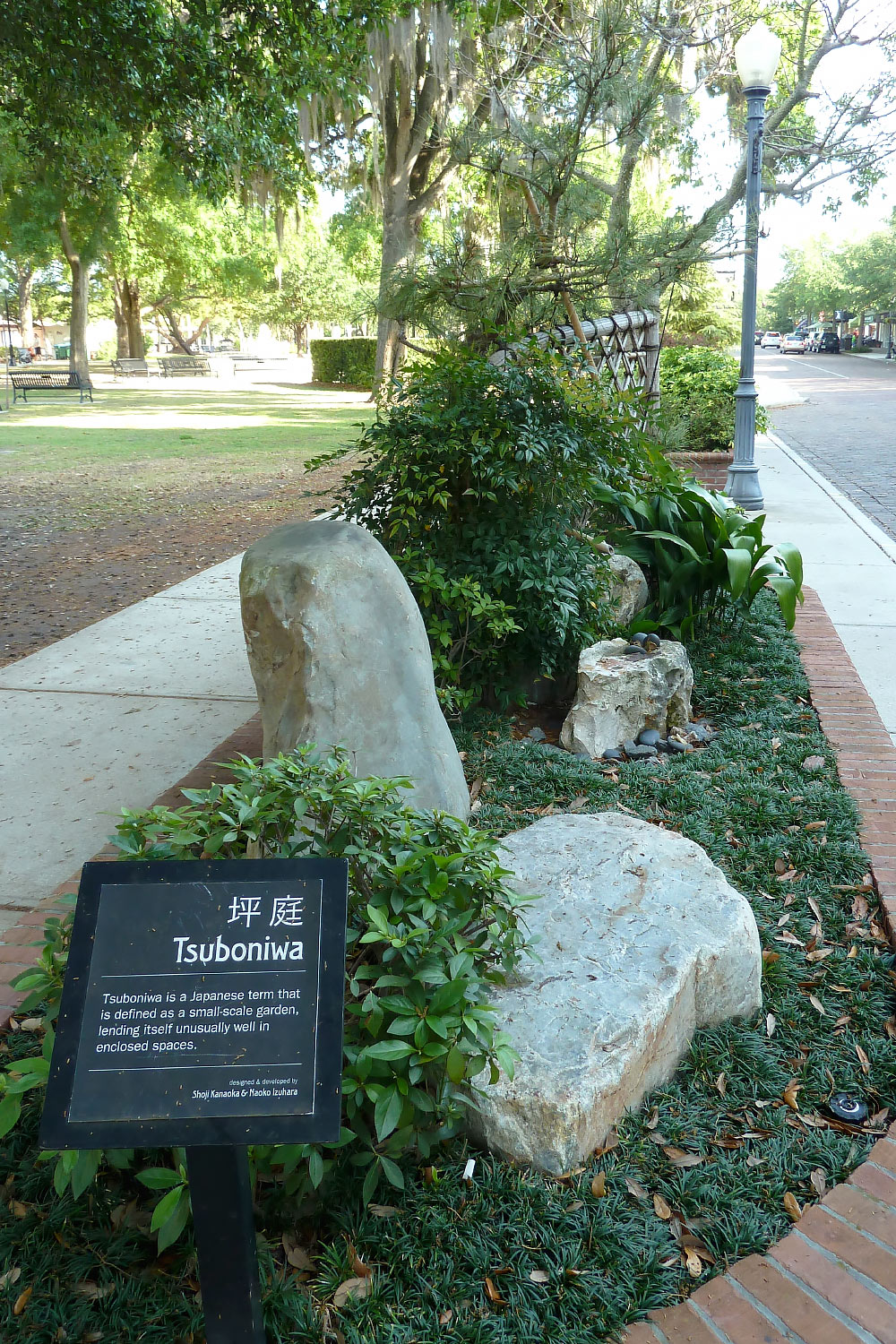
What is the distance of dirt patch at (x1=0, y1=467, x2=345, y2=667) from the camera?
730 centimetres

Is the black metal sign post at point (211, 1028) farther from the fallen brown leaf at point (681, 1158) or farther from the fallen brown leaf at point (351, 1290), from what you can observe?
the fallen brown leaf at point (681, 1158)

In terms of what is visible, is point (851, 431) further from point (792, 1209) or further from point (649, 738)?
point (792, 1209)

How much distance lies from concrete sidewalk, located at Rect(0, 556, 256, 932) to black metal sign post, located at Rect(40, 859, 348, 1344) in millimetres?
1240

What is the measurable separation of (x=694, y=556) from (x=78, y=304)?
96.0ft

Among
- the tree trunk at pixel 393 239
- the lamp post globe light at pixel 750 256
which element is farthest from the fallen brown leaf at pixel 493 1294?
the tree trunk at pixel 393 239

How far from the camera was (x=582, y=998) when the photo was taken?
8.20 ft

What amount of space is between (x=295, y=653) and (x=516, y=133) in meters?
5.02

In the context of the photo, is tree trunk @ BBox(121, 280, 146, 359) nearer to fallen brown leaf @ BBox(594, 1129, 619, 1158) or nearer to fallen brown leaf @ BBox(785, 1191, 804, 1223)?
fallen brown leaf @ BBox(594, 1129, 619, 1158)

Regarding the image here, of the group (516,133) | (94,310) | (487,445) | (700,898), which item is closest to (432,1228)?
(700,898)

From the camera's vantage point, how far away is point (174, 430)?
68.2ft

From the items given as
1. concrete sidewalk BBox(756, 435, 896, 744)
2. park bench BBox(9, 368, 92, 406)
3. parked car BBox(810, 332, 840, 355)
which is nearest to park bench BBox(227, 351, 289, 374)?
park bench BBox(9, 368, 92, 406)

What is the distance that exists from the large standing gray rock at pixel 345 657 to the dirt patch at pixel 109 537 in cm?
306

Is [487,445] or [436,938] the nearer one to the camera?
[436,938]

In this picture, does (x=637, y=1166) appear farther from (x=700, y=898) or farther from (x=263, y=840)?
(x=263, y=840)
